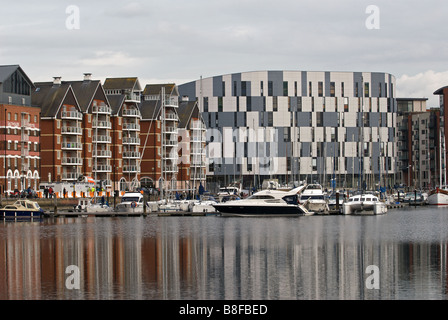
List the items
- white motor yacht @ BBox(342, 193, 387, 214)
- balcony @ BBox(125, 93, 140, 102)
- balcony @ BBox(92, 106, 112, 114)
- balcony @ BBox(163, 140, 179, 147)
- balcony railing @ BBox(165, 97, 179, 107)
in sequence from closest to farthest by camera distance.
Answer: white motor yacht @ BBox(342, 193, 387, 214) → balcony @ BBox(92, 106, 112, 114) → balcony @ BBox(125, 93, 140, 102) → balcony railing @ BBox(165, 97, 179, 107) → balcony @ BBox(163, 140, 179, 147)

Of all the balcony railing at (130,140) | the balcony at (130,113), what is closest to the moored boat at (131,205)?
the balcony railing at (130,140)

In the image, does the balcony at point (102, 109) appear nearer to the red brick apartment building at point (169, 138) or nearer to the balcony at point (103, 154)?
the balcony at point (103, 154)

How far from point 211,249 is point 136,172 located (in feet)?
322

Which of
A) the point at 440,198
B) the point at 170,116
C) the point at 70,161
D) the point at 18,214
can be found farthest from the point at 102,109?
the point at 440,198

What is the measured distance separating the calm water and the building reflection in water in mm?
54

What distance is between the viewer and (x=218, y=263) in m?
50.5

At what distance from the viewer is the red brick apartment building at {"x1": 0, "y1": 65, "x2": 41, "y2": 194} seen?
12900cm

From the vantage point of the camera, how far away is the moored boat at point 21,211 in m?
100

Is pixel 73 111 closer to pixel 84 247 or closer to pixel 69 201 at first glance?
pixel 69 201

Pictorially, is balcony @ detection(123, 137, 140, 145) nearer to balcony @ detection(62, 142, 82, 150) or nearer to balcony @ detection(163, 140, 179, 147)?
balcony @ detection(163, 140, 179, 147)

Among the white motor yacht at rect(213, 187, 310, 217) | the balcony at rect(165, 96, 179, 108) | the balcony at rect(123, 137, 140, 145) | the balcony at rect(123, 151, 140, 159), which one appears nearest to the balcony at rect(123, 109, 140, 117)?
the balcony at rect(123, 137, 140, 145)

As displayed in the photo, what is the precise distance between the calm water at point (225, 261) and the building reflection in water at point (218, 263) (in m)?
0.05
